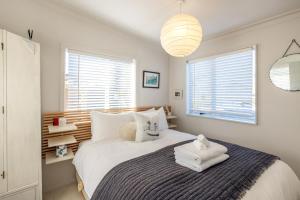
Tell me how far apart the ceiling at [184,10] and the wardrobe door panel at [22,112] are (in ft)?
3.01

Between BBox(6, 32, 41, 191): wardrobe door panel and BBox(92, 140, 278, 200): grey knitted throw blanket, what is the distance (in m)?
0.88

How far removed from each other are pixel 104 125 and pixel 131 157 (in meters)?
0.76

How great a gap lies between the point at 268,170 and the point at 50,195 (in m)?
2.45

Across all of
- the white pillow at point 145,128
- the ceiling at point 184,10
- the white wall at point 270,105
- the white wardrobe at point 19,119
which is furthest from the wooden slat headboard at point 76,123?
the white wall at point 270,105

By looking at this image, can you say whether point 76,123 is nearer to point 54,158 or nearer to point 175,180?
point 54,158

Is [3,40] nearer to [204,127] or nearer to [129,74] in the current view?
[129,74]

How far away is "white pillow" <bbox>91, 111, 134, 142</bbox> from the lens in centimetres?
210

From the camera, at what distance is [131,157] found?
157cm

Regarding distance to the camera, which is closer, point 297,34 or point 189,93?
point 297,34

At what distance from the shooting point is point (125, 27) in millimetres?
2562

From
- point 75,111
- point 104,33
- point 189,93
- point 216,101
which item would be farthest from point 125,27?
point 216,101

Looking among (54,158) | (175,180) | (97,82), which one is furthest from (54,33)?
(175,180)

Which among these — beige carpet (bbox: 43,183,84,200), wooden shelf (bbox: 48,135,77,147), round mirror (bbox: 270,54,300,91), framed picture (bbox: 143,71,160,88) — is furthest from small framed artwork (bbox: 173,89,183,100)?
beige carpet (bbox: 43,183,84,200)

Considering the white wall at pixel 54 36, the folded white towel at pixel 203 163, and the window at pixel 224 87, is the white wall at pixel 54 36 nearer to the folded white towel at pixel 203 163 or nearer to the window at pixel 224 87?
the window at pixel 224 87
